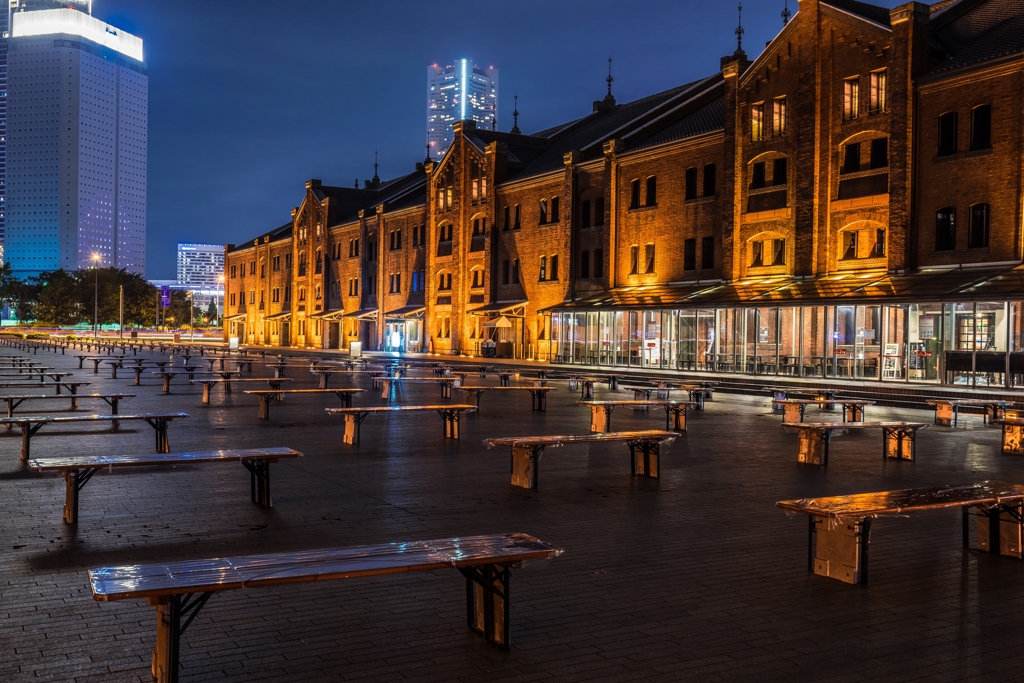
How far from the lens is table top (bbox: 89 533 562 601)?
15.8 ft

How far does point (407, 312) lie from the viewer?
64.1 meters

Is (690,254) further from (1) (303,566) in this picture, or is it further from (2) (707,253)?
Answer: (1) (303,566)

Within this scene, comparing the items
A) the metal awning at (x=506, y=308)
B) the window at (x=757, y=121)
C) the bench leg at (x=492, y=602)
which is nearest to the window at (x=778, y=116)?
the window at (x=757, y=121)

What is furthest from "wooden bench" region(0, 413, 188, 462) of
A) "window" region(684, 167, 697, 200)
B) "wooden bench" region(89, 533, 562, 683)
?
"window" region(684, 167, 697, 200)

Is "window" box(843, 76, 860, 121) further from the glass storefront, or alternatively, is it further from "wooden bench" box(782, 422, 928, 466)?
"wooden bench" box(782, 422, 928, 466)

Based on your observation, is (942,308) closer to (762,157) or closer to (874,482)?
(762,157)

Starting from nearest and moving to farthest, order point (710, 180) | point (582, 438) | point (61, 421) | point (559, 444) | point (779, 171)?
point (582, 438) < point (559, 444) < point (61, 421) < point (779, 171) < point (710, 180)

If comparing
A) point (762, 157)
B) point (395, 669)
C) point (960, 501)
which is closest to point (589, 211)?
point (762, 157)

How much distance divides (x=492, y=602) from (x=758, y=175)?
3585 cm

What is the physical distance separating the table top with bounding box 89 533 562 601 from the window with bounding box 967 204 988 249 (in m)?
29.1

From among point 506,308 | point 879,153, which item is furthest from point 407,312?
point 879,153

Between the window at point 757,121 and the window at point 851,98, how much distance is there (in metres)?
4.12

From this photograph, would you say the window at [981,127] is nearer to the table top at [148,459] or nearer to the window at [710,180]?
the window at [710,180]

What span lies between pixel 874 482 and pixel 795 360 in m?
23.1
